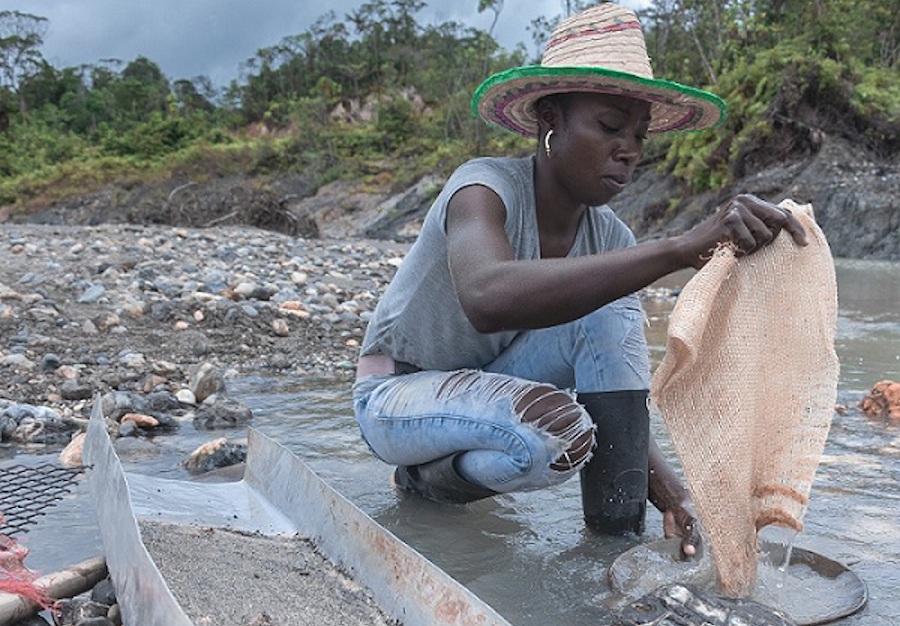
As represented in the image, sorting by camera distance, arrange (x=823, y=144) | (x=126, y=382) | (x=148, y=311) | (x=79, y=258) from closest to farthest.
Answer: (x=126, y=382) < (x=148, y=311) < (x=79, y=258) < (x=823, y=144)

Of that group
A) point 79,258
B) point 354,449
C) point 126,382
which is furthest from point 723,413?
point 79,258

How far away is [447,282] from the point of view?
238cm

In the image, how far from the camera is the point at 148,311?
217 inches

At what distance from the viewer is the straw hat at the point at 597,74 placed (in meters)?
2.05

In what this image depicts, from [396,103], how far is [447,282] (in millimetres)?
34755

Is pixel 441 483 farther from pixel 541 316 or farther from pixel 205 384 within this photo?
pixel 205 384

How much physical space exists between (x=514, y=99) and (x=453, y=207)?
15.3 inches

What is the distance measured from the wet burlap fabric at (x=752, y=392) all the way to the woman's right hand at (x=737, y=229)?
0.16ft

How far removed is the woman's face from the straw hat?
4 centimetres

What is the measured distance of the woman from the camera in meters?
1.93

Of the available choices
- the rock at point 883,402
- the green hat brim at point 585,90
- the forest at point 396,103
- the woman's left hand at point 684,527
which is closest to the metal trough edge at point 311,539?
the woman's left hand at point 684,527

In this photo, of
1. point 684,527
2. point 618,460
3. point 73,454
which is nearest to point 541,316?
point 618,460

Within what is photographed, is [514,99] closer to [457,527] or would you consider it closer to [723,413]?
[723,413]

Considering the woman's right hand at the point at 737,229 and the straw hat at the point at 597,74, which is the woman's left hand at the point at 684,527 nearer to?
the woman's right hand at the point at 737,229
